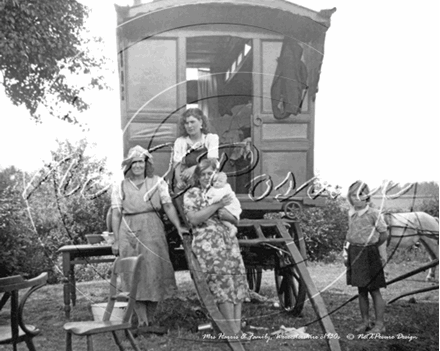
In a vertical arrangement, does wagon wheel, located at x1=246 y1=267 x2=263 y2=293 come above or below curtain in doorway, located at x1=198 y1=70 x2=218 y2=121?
below

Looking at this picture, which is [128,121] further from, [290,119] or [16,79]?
[290,119]

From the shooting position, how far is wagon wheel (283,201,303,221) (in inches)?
107

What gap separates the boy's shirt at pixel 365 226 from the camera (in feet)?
8.43

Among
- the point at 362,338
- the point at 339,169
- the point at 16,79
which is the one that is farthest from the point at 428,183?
the point at 16,79

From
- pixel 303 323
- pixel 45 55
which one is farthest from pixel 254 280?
pixel 45 55

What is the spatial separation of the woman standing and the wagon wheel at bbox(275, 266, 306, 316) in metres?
1.29

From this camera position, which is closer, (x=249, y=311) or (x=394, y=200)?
(x=394, y=200)

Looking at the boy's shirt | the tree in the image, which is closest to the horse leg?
the boy's shirt

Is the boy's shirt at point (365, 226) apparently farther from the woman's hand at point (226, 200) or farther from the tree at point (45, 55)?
the tree at point (45, 55)

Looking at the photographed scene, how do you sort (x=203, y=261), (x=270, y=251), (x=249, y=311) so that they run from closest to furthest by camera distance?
(x=203, y=261) < (x=270, y=251) < (x=249, y=311)

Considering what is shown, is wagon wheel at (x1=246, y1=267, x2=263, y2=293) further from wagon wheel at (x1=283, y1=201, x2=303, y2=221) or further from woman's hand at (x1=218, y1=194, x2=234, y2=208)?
woman's hand at (x1=218, y1=194, x2=234, y2=208)

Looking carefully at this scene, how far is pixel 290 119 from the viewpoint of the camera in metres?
2.70

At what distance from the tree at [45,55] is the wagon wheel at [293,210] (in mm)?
1185

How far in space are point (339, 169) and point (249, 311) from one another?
1745mm
